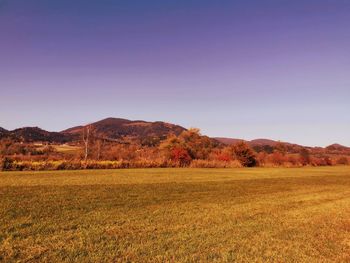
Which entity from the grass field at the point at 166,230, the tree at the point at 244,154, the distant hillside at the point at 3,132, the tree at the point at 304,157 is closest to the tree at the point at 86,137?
the tree at the point at 244,154

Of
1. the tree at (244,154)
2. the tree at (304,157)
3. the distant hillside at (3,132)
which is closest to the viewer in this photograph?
the tree at (244,154)

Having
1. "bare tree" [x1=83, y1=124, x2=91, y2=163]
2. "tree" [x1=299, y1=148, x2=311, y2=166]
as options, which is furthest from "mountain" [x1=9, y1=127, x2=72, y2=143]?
"tree" [x1=299, y1=148, x2=311, y2=166]

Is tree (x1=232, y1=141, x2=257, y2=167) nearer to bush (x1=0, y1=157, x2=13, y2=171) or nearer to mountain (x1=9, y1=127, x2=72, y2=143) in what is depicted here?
bush (x1=0, y1=157, x2=13, y2=171)

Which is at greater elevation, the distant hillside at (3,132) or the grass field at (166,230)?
the distant hillside at (3,132)

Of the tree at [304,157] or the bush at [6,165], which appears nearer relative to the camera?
the bush at [6,165]

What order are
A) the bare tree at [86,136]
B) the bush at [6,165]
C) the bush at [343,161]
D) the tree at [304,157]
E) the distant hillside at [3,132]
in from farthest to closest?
the bush at [343,161] → the tree at [304,157] → the distant hillside at [3,132] → the bare tree at [86,136] → the bush at [6,165]

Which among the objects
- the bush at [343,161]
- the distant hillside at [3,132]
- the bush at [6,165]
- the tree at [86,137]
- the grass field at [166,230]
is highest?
the distant hillside at [3,132]

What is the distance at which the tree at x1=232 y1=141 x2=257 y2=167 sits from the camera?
66.1 meters

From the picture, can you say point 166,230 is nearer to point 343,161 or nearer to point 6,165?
point 6,165

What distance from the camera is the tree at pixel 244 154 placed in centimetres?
6606

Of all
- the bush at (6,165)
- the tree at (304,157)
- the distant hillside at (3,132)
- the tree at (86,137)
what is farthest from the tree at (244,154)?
the distant hillside at (3,132)

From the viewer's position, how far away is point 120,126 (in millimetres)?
169875

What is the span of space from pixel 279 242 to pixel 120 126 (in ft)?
539

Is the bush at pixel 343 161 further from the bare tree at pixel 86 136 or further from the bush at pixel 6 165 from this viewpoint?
the bush at pixel 6 165
